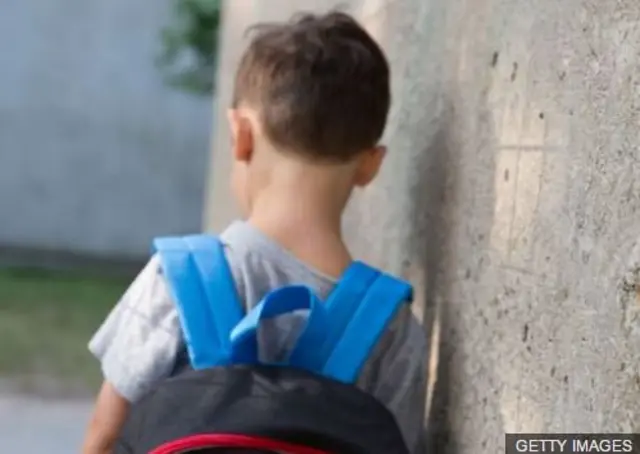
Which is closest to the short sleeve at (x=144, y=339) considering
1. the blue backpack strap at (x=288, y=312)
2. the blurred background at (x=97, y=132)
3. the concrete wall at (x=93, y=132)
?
the blue backpack strap at (x=288, y=312)

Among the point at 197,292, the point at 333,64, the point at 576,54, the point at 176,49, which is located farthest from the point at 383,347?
the point at 176,49

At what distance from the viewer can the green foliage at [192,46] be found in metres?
8.39

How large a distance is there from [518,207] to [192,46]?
7322 millimetres

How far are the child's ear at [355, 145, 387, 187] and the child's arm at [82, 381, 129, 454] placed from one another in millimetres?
419

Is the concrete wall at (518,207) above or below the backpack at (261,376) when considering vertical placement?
above

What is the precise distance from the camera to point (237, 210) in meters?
3.09

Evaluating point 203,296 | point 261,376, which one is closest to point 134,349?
point 203,296

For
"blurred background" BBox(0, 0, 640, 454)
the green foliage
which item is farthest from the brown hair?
the green foliage

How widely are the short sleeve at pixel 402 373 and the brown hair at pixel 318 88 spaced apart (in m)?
0.24

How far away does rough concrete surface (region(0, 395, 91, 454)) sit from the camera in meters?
4.66

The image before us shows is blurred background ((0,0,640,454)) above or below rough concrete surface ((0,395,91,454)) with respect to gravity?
above

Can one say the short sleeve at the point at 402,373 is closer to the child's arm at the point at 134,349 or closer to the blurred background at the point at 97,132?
the child's arm at the point at 134,349

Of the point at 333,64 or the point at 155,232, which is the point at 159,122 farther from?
the point at 333,64

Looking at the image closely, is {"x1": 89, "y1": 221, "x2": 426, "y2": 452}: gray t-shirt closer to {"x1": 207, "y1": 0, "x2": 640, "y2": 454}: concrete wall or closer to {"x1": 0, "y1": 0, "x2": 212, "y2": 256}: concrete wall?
{"x1": 207, "y1": 0, "x2": 640, "y2": 454}: concrete wall
